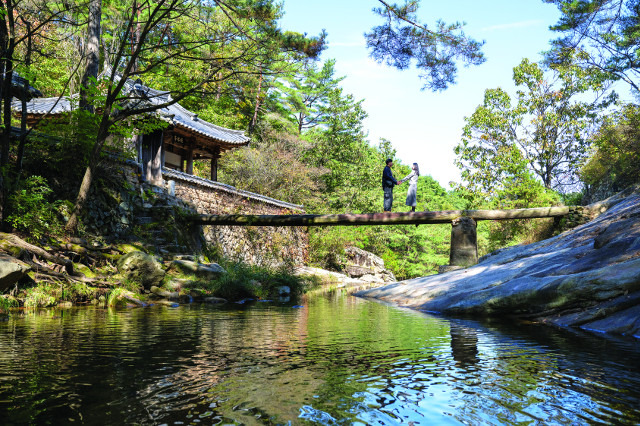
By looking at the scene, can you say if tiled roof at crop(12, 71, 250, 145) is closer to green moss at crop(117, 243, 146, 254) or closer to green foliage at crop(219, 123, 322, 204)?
green foliage at crop(219, 123, 322, 204)

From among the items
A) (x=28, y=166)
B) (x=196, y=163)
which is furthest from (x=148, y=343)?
(x=196, y=163)

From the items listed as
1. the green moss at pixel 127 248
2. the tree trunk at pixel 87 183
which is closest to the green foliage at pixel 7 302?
the tree trunk at pixel 87 183

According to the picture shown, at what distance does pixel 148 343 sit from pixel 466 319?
168 inches

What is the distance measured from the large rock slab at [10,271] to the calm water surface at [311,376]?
1623mm

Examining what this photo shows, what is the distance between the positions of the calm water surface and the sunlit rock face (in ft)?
1.82

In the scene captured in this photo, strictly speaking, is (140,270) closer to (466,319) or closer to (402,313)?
(402,313)

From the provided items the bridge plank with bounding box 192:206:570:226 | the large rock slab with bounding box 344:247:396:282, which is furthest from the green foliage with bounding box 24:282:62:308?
the large rock slab with bounding box 344:247:396:282

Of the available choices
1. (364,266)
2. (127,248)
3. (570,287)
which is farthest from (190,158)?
(570,287)

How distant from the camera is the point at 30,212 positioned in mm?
8320

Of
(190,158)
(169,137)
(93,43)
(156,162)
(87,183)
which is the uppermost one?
(93,43)

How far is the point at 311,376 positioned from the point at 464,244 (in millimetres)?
9683

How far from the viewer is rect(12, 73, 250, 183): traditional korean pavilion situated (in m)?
14.5

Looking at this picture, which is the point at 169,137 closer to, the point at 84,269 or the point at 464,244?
the point at 84,269

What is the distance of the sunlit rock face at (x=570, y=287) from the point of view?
489cm
